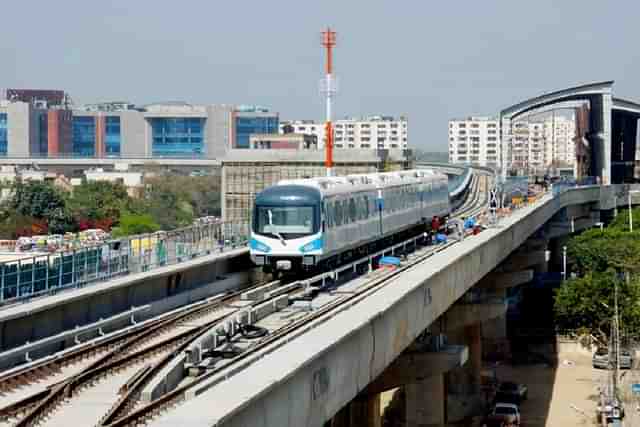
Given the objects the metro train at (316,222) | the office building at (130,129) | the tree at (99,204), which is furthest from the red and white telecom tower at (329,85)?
the office building at (130,129)

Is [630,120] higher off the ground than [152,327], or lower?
higher

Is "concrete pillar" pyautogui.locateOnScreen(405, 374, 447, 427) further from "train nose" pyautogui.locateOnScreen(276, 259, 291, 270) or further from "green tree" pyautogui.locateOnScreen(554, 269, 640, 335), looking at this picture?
"green tree" pyautogui.locateOnScreen(554, 269, 640, 335)

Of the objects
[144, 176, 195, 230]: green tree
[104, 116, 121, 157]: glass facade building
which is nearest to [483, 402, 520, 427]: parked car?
[144, 176, 195, 230]: green tree

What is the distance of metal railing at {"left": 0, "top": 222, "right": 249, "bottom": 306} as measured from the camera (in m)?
21.2

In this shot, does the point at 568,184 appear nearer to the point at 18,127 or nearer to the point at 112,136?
the point at 112,136

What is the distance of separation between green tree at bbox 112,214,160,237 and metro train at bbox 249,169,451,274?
36510mm

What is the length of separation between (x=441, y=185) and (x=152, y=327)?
29503 millimetres

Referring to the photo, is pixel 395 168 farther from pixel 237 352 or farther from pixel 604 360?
pixel 237 352

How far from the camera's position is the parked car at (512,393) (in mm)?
46969

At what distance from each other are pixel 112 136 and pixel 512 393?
135 m

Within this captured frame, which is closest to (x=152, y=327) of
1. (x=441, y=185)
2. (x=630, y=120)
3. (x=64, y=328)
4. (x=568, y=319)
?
(x=64, y=328)

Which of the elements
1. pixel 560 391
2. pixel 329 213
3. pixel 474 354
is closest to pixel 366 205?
Result: pixel 329 213

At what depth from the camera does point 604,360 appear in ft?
177

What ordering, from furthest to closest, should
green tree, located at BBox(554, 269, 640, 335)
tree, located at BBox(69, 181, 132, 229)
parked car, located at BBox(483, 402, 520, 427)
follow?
tree, located at BBox(69, 181, 132, 229), green tree, located at BBox(554, 269, 640, 335), parked car, located at BBox(483, 402, 520, 427)
